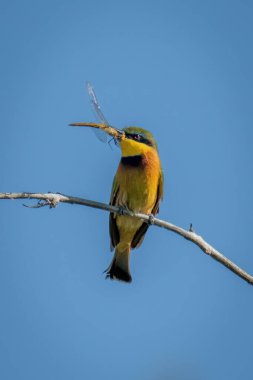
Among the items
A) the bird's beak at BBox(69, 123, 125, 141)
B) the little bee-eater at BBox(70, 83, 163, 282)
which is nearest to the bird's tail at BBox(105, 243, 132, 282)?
the little bee-eater at BBox(70, 83, 163, 282)

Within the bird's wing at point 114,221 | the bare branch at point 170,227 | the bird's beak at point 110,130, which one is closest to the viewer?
the bare branch at point 170,227

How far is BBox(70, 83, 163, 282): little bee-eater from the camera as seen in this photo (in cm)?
623

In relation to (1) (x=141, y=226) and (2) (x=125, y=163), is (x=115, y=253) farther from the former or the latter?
(2) (x=125, y=163)

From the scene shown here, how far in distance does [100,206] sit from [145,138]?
6.08ft

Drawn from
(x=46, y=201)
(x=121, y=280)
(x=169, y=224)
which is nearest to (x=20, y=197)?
(x=46, y=201)

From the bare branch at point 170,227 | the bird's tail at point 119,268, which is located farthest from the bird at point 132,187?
the bare branch at point 170,227

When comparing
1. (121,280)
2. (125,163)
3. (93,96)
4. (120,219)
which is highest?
(93,96)

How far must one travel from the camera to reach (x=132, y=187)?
6.20 meters

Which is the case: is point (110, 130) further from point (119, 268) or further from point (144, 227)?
point (119, 268)

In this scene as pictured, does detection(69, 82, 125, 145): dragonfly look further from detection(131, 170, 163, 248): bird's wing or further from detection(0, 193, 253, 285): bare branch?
detection(0, 193, 253, 285): bare branch

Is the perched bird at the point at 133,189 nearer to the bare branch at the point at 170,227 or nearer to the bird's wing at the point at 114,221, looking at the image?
the bird's wing at the point at 114,221

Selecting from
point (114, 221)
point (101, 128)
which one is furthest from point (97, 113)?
point (114, 221)

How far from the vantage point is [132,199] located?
6.23m

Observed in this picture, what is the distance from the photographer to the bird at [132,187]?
20.4 feet
